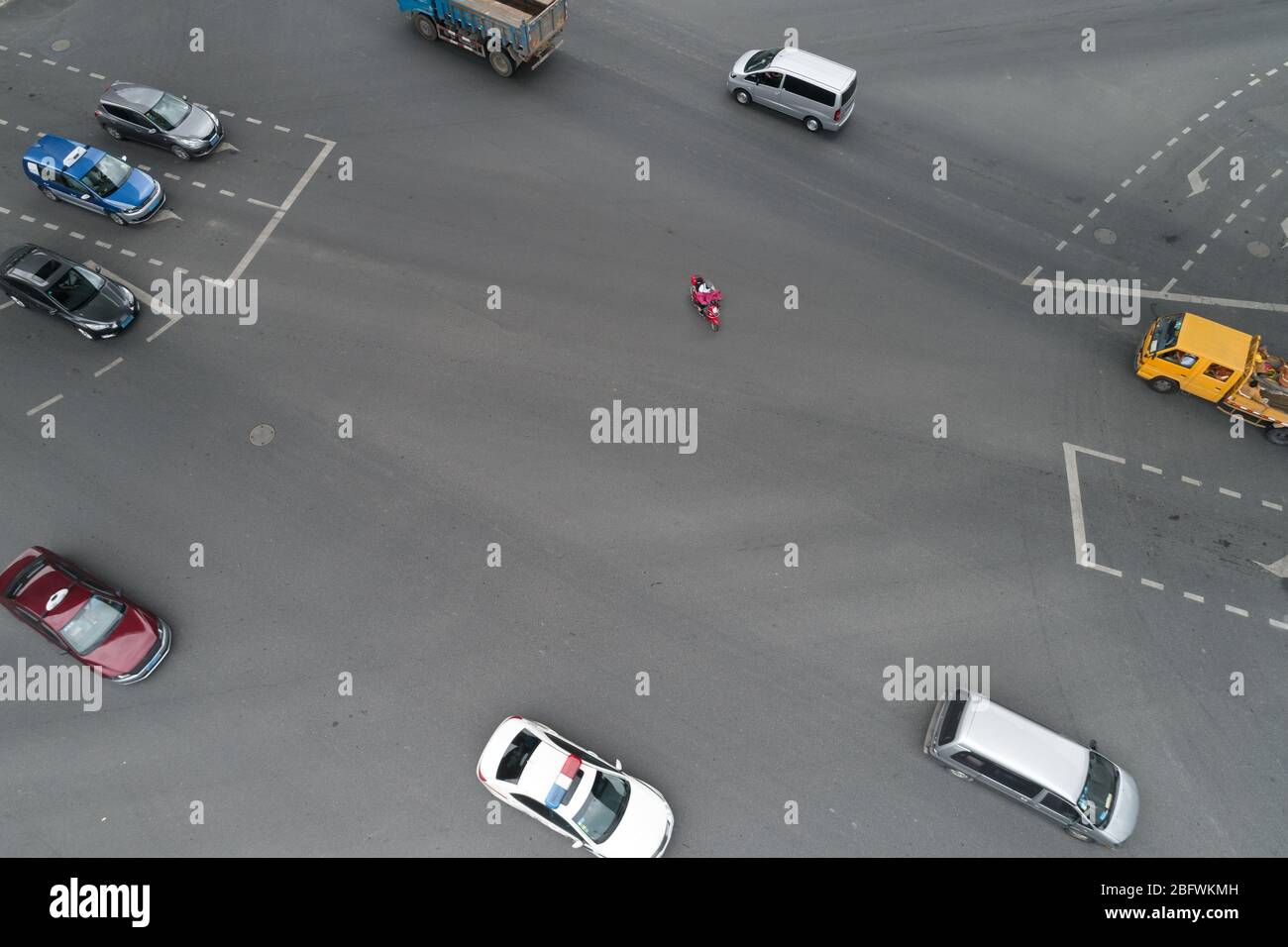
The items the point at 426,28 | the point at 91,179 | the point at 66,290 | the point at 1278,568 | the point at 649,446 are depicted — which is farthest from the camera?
the point at 426,28

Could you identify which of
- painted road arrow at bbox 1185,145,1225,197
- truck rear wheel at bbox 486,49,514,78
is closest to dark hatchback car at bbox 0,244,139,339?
truck rear wheel at bbox 486,49,514,78

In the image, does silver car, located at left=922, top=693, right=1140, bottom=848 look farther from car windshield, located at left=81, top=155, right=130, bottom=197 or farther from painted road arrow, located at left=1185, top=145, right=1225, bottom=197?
car windshield, located at left=81, top=155, right=130, bottom=197

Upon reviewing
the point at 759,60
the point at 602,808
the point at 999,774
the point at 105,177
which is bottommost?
the point at 602,808

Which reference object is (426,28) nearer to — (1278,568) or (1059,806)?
(1059,806)

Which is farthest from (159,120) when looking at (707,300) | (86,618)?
(707,300)
